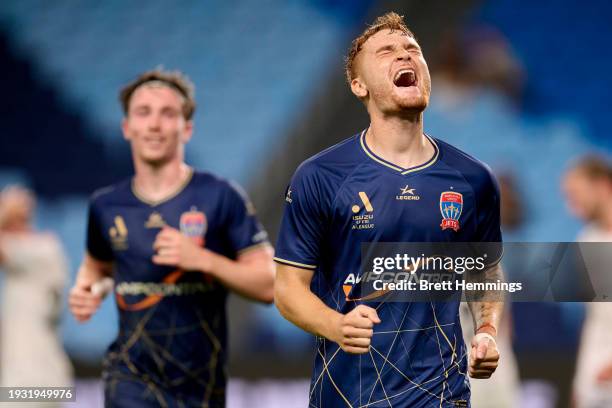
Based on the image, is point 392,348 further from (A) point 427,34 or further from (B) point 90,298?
(A) point 427,34

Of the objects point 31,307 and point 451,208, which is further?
point 31,307

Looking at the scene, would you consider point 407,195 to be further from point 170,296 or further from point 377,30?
point 170,296

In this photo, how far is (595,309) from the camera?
6844 millimetres

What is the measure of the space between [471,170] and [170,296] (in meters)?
1.88

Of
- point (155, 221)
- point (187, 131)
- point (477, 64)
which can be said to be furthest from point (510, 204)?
point (155, 221)

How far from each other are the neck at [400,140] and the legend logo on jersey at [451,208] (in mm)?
176

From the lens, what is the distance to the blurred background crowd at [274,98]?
1003cm

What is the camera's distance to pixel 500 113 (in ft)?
34.9

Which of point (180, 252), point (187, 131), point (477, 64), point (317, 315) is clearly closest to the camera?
point (317, 315)

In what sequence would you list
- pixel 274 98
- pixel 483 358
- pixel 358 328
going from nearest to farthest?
pixel 358 328, pixel 483 358, pixel 274 98

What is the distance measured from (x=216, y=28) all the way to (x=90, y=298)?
6.85 meters

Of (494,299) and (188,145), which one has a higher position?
(188,145)

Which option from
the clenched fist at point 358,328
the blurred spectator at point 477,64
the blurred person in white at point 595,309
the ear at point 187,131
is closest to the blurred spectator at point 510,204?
the blurred spectator at point 477,64

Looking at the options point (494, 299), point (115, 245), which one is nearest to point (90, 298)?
point (115, 245)
